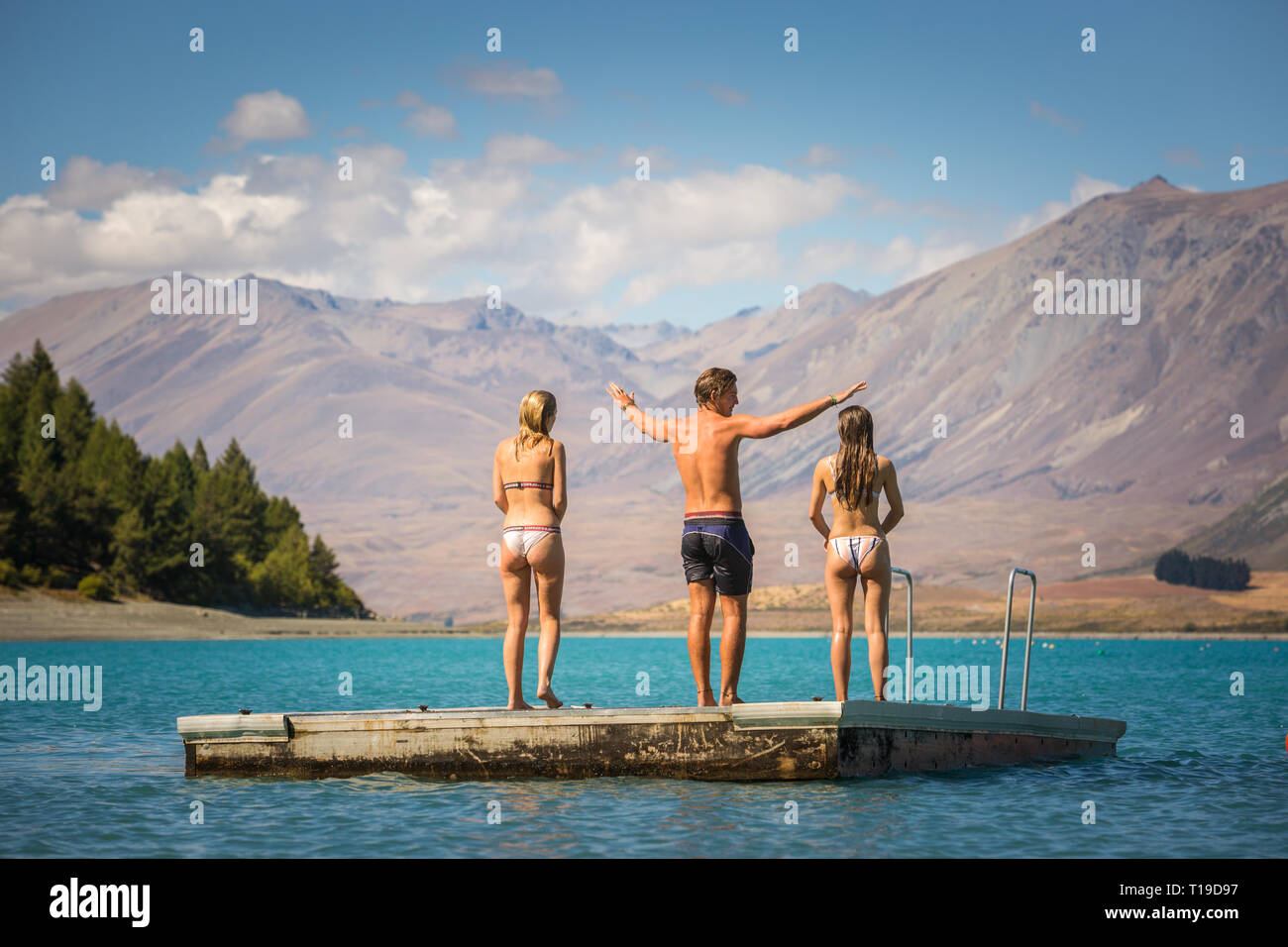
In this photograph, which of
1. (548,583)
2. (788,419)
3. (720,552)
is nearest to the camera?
(788,419)

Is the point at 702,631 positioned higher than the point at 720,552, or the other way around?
the point at 720,552

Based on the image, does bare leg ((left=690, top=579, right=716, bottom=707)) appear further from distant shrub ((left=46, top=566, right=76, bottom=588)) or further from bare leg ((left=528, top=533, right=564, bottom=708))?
distant shrub ((left=46, top=566, right=76, bottom=588))

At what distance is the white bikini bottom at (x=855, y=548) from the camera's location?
14711mm

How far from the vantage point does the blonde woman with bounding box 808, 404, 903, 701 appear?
14664mm

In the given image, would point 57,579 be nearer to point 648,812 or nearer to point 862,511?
point 862,511

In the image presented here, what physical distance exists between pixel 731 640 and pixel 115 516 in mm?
97980

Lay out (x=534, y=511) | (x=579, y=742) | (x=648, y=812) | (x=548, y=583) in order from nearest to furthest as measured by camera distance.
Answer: (x=648, y=812)
(x=534, y=511)
(x=548, y=583)
(x=579, y=742)

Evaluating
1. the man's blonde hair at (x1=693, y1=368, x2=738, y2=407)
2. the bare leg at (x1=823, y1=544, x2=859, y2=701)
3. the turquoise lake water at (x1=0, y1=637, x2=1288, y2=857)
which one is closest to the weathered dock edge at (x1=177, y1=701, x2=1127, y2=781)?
the turquoise lake water at (x1=0, y1=637, x2=1288, y2=857)

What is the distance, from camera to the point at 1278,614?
194 meters

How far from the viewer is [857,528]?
48.5 ft

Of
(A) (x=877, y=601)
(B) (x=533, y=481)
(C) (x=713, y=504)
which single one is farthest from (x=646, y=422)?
(A) (x=877, y=601)

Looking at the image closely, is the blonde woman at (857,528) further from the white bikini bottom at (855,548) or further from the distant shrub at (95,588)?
the distant shrub at (95,588)

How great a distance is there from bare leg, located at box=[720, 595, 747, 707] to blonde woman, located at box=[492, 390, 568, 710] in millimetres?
1720

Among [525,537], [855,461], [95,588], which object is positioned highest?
[855,461]
